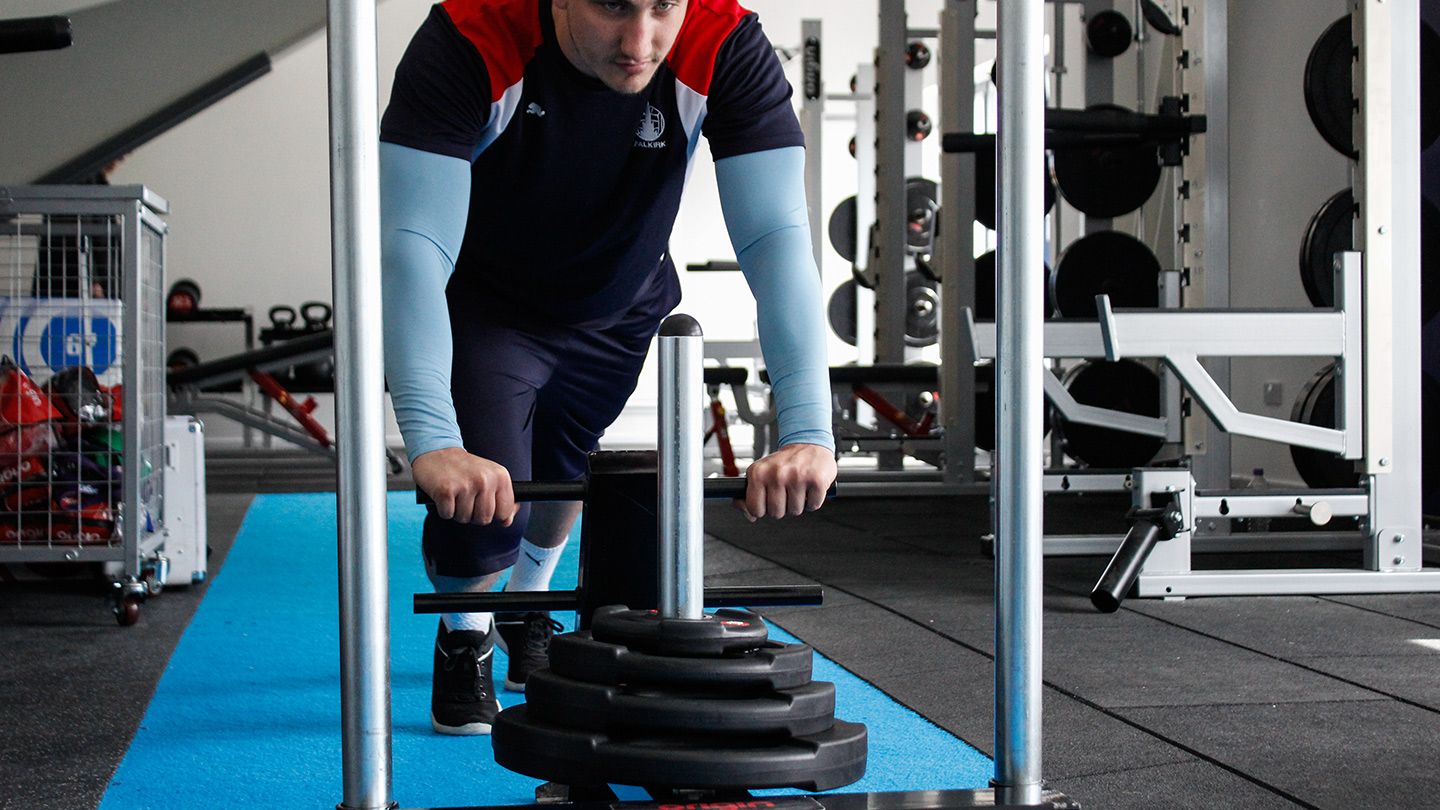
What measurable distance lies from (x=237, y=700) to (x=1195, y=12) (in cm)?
294

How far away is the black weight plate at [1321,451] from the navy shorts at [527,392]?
2391 millimetres

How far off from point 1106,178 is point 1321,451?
1.07 m

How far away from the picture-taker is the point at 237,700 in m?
2.07

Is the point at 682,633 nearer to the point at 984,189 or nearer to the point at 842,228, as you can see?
the point at 984,189

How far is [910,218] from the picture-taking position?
6.38m

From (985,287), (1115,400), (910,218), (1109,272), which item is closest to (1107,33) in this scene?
(1109,272)

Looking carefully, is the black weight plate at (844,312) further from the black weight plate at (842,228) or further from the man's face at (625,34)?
the man's face at (625,34)

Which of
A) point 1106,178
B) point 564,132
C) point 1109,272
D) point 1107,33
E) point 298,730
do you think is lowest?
point 298,730

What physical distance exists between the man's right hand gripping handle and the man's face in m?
0.45

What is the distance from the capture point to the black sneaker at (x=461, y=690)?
1835 mm

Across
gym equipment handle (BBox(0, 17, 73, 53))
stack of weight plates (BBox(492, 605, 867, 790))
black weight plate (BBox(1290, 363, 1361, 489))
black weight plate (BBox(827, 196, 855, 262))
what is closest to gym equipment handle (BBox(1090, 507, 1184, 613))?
black weight plate (BBox(1290, 363, 1361, 489))

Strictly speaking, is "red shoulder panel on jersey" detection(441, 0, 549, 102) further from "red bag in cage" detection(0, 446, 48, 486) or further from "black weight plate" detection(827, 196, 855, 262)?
"black weight plate" detection(827, 196, 855, 262)

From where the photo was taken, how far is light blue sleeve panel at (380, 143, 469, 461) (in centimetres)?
116

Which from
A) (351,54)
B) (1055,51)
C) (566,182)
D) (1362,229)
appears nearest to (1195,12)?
(1362,229)
